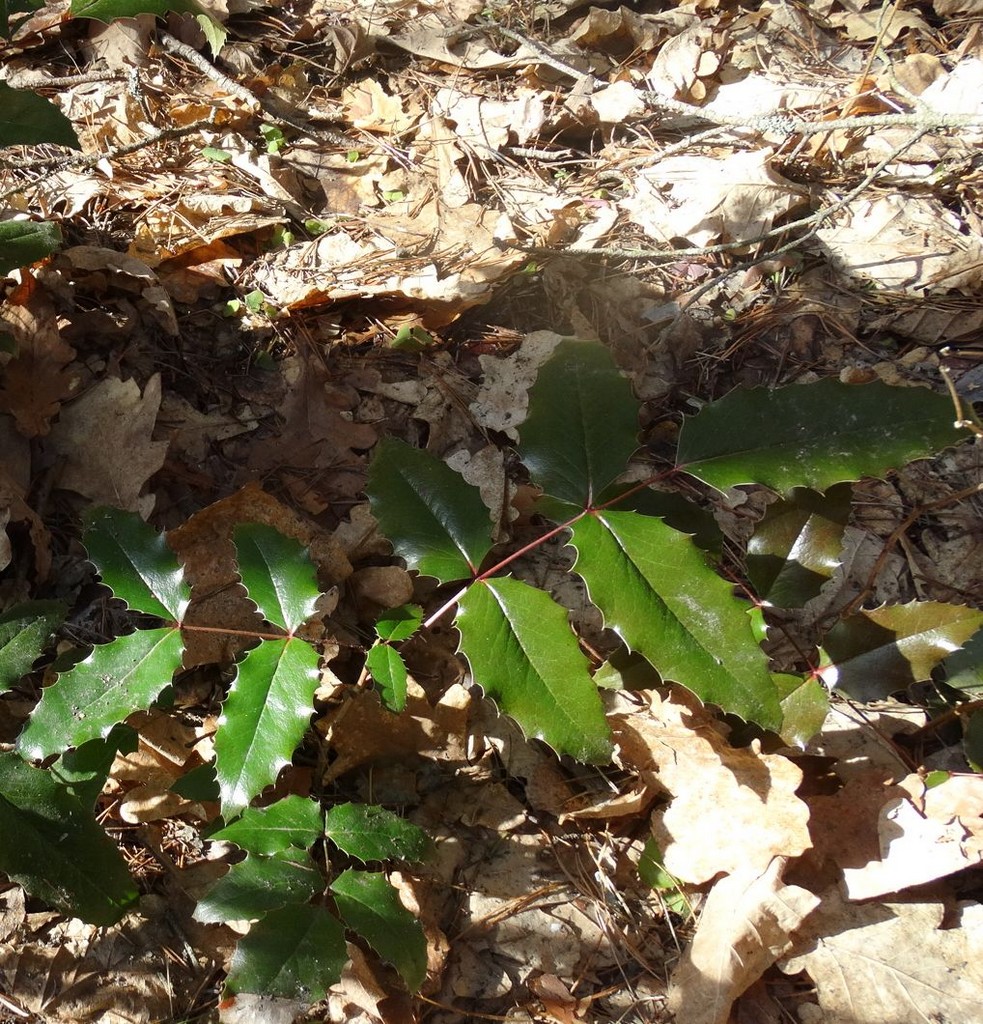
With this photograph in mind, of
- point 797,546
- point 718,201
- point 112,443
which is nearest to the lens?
point 797,546

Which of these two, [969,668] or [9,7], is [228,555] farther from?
[969,668]

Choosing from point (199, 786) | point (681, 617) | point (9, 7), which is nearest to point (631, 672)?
point (681, 617)

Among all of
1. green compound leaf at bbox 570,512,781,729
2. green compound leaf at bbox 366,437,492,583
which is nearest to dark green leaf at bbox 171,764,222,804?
green compound leaf at bbox 366,437,492,583

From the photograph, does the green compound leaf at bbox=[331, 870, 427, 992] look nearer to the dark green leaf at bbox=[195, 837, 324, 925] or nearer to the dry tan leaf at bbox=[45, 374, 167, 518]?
the dark green leaf at bbox=[195, 837, 324, 925]

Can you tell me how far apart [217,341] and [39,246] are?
623mm

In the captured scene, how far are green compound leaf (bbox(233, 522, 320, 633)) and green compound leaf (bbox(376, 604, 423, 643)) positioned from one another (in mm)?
126

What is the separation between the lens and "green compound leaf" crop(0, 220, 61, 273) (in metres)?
1.61

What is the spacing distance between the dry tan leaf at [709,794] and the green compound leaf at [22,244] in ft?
5.00

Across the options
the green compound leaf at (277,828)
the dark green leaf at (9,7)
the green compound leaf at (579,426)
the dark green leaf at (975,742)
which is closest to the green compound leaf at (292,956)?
the green compound leaf at (277,828)

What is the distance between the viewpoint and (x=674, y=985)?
146 centimetres

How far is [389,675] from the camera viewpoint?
136 centimetres

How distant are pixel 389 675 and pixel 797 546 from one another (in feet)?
2.50

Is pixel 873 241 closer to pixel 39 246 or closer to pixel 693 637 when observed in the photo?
pixel 693 637

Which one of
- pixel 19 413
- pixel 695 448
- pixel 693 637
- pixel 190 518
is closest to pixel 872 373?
pixel 695 448
